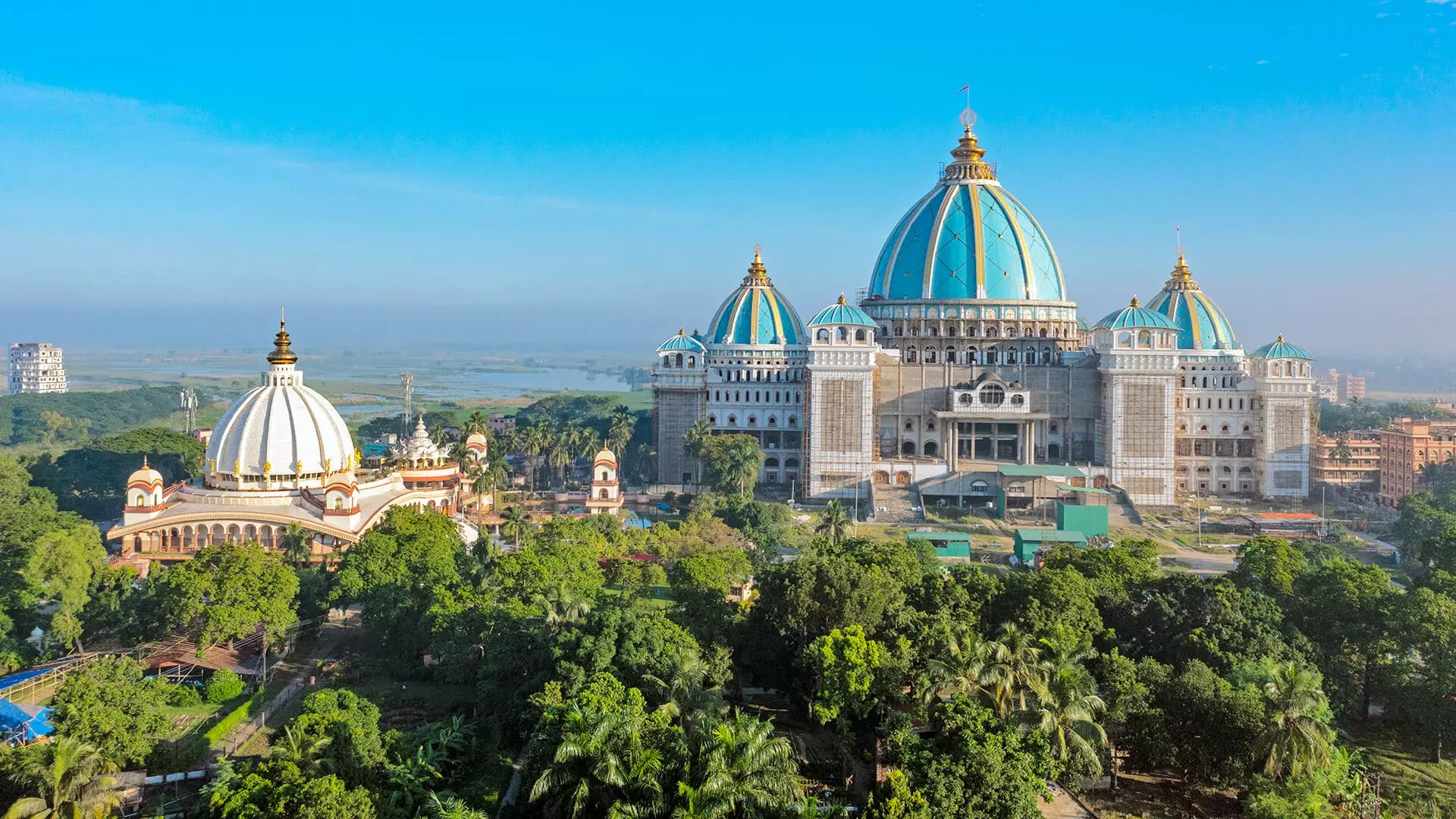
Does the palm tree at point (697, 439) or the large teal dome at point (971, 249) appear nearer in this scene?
the palm tree at point (697, 439)

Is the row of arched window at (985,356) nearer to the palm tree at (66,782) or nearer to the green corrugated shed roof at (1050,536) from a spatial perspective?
the green corrugated shed roof at (1050,536)

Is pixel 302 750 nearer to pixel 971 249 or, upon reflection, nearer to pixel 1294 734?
pixel 1294 734

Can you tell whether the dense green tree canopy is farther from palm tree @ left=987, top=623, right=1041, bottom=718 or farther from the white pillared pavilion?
palm tree @ left=987, top=623, right=1041, bottom=718

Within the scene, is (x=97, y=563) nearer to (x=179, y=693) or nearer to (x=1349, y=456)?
(x=179, y=693)

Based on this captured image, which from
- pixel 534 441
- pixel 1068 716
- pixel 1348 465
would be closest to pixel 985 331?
pixel 1348 465

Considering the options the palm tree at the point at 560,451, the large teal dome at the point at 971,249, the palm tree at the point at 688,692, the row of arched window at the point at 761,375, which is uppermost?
the large teal dome at the point at 971,249

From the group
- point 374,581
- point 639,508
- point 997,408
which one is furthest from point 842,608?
point 997,408

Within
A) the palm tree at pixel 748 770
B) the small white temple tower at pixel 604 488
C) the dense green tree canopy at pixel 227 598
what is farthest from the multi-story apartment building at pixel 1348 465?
the dense green tree canopy at pixel 227 598
